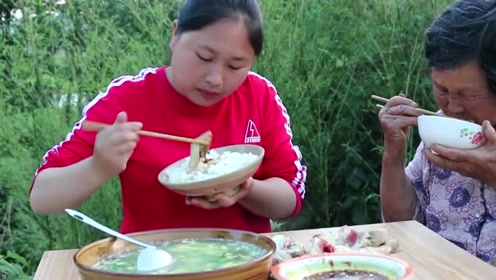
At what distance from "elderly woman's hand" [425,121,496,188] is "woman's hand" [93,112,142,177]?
71 centimetres

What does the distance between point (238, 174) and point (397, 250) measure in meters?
0.39

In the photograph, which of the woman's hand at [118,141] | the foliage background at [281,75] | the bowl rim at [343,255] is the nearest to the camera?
the bowl rim at [343,255]

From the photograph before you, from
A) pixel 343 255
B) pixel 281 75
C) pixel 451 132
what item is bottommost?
pixel 281 75

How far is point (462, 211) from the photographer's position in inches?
76.1

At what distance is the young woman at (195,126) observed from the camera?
170cm

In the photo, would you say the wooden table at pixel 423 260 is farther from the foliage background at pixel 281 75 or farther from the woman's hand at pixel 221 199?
the foliage background at pixel 281 75

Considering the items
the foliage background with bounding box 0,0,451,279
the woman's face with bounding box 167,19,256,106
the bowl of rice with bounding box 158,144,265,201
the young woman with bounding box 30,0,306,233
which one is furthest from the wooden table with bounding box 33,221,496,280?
the foliage background with bounding box 0,0,451,279

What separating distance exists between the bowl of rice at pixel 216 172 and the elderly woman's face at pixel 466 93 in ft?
1.64

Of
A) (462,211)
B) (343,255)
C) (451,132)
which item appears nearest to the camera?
(343,255)

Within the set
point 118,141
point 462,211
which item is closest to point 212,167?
point 118,141

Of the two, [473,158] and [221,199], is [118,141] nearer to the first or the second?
[221,199]

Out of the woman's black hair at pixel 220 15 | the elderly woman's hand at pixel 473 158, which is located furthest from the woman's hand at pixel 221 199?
the elderly woman's hand at pixel 473 158

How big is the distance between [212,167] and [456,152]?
1.84ft

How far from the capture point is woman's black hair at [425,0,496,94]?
181cm
